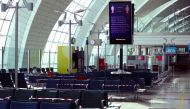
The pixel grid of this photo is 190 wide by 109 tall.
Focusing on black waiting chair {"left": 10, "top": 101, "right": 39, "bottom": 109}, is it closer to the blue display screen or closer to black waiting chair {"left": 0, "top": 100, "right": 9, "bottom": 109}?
black waiting chair {"left": 0, "top": 100, "right": 9, "bottom": 109}

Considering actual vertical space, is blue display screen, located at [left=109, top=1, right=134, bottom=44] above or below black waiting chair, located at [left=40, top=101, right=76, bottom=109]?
above

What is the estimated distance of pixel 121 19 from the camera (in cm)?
2244

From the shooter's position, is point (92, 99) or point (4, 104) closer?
point (4, 104)

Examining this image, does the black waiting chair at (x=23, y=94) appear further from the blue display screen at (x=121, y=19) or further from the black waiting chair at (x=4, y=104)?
the blue display screen at (x=121, y=19)

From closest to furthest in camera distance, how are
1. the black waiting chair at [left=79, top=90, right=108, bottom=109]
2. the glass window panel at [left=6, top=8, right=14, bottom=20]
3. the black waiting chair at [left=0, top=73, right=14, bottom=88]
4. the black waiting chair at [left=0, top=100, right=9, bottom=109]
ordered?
the black waiting chair at [left=0, top=100, right=9, bottom=109] < the black waiting chair at [left=79, top=90, right=108, bottom=109] < the black waiting chair at [left=0, top=73, right=14, bottom=88] < the glass window panel at [left=6, top=8, right=14, bottom=20]

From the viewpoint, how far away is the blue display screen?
2238 centimetres

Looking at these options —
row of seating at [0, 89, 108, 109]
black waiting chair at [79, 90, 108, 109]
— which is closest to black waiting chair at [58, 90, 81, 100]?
row of seating at [0, 89, 108, 109]

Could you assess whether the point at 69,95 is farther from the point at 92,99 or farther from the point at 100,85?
the point at 100,85

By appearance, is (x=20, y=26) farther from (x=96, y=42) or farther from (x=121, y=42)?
(x=121, y=42)

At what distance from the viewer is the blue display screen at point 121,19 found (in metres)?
22.4

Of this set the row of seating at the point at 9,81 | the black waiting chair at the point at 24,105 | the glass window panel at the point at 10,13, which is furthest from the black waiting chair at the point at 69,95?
the glass window panel at the point at 10,13

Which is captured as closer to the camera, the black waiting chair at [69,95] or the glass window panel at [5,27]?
the black waiting chair at [69,95]

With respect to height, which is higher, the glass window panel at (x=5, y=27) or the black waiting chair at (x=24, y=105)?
A: the glass window panel at (x=5, y=27)

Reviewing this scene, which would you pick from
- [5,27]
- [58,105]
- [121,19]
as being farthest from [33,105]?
[5,27]
